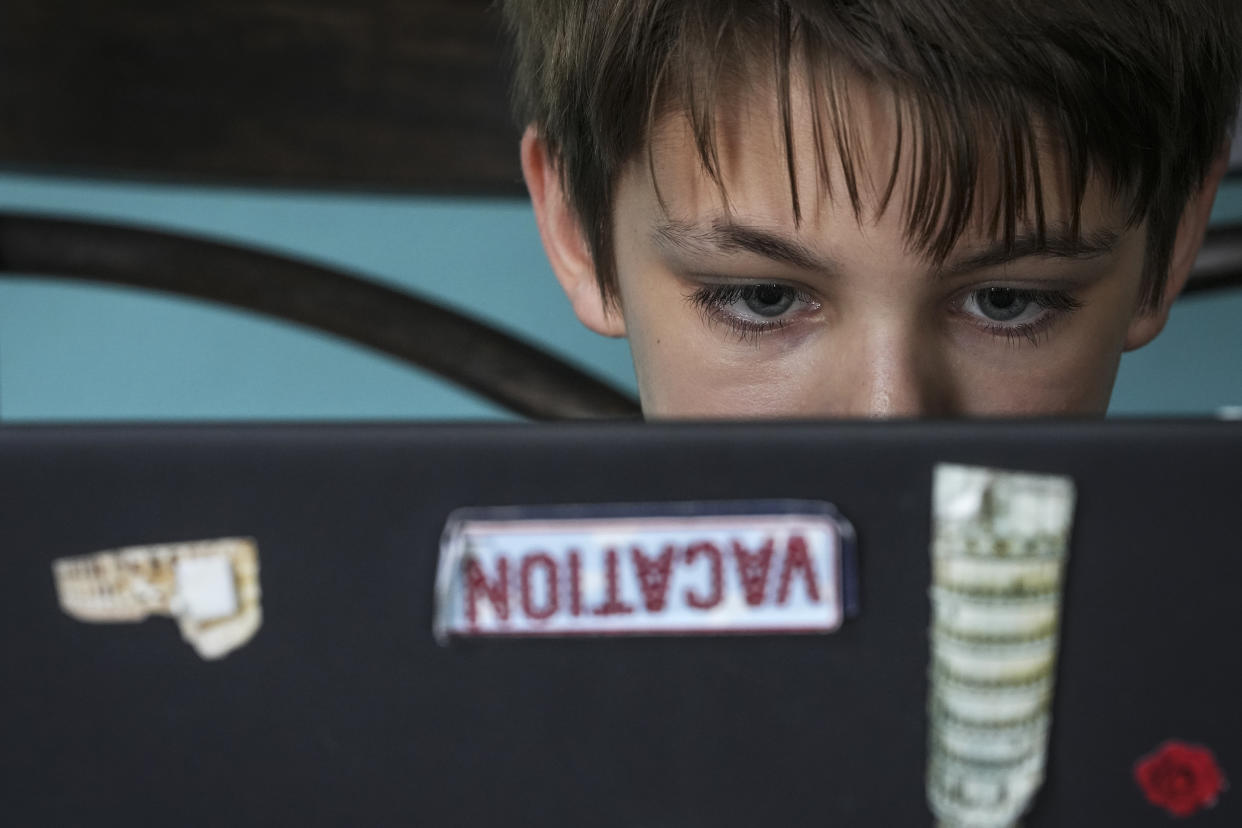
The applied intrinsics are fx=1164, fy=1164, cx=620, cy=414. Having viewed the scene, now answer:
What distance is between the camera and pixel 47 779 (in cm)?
18

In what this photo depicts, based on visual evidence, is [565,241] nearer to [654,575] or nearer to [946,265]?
[946,265]

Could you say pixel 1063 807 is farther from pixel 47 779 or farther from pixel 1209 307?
pixel 1209 307

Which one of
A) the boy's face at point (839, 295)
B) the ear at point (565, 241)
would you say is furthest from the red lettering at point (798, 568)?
the ear at point (565, 241)

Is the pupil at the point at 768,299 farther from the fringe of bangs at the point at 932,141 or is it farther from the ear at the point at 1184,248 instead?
the ear at the point at 1184,248

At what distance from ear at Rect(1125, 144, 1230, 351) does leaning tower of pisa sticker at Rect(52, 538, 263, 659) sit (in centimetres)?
50

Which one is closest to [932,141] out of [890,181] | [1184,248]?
[890,181]

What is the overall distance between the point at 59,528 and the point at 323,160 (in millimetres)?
971

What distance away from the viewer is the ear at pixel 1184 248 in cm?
58

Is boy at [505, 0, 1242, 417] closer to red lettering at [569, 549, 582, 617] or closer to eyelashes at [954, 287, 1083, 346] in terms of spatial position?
eyelashes at [954, 287, 1083, 346]

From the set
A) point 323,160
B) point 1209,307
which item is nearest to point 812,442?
point 323,160

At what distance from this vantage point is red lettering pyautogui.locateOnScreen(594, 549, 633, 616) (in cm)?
16

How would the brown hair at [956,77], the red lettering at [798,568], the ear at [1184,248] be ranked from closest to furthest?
the red lettering at [798,568] → the brown hair at [956,77] → the ear at [1184,248]

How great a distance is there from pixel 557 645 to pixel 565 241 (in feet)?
1.60

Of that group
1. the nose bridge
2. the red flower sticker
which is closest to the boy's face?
the nose bridge
